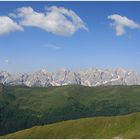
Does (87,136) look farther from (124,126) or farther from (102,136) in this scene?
(124,126)

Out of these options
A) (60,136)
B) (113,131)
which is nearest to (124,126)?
(113,131)

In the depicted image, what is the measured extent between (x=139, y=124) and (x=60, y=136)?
153ft

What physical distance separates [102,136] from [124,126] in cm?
1544

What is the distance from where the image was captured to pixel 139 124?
7707 inches

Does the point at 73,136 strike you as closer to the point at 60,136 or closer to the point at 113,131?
the point at 60,136

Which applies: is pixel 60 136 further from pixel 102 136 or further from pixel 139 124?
pixel 139 124

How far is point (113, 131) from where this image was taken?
197 m

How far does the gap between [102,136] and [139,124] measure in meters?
22.8

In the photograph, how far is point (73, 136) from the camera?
19950cm

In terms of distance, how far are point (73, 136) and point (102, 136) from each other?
1776cm

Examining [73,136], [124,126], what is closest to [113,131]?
[124,126]

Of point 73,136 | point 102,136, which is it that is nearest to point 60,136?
point 73,136

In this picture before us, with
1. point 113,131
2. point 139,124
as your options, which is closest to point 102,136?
point 113,131

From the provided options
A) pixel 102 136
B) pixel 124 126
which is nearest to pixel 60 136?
pixel 102 136
